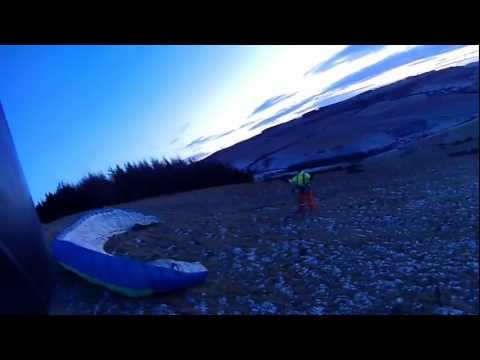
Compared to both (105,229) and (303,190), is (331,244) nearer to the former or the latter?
(303,190)

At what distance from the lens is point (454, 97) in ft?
5.53

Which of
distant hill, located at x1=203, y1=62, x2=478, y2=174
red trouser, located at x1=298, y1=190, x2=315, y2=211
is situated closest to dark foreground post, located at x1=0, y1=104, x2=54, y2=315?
distant hill, located at x1=203, y1=62, x2=478, y2=174

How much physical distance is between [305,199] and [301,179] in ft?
0.27

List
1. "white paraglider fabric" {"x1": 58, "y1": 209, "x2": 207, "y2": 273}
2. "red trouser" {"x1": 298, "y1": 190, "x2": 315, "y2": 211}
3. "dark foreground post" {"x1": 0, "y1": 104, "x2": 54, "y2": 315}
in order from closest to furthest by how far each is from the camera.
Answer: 1. "dark foreground post" {"x1": 0, "y1": 104, "x2": 54, "y2": 315}
2. "white paraglider fabric" {"x1": 58, "y1": 209, "x2": 207, "y2": 273}
3. "red trouser" {"x1": 298, "y1": 190, "x2": 315, "y2": 211}

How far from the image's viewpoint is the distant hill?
1.68 metres

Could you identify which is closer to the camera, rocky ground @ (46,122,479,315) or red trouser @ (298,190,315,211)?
rocky ground @ (46,122,479,315)

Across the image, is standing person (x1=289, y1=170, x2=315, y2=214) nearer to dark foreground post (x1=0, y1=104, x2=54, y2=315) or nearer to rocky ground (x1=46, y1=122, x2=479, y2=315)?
rocky ground (x1=46, y1=122, x2=479, y2=315)

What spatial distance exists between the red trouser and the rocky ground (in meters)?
0.03
